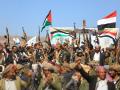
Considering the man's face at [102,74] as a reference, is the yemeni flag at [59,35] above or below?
above

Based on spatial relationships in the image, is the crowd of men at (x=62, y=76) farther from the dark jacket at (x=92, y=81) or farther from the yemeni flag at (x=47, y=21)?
the yemeni flag at (x=47, y=21)

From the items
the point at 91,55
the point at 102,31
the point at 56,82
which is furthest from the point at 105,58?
the point at 56,82

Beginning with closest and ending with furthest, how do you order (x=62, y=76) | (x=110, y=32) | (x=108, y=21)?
(x=62, y=76)
(x=108, y=21)
(x=110, y=32)

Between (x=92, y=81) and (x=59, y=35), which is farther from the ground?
(x=59, y=35)

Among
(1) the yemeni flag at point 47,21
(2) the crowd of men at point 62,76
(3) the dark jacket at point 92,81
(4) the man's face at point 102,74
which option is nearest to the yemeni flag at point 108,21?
(1) the yemeni flag at point 47,21

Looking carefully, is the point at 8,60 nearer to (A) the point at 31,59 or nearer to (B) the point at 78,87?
(A) the point at 31,59

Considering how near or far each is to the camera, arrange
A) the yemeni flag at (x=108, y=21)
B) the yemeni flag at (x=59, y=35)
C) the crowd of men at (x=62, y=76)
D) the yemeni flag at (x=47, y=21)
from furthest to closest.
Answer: the yemeni flag at (x=47, y=21) → the yemeni flag at (x=59, y=35) → the yemeni flag at (x=108, y=21) → the crowd of men at (x=62, y=76)

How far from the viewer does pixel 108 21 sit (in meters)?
23.6

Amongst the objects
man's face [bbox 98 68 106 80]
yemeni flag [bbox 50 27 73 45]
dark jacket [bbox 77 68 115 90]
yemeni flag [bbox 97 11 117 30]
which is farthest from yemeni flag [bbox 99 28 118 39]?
man's face [bbox 98 68 106 80]

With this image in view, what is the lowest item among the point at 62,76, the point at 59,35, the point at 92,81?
the point at 62,76

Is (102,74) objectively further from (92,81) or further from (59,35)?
(59,35)

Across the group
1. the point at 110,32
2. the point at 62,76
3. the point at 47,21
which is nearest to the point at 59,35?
the point at 47,21

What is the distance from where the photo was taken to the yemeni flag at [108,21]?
23.6m

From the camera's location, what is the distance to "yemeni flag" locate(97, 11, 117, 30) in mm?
23555
